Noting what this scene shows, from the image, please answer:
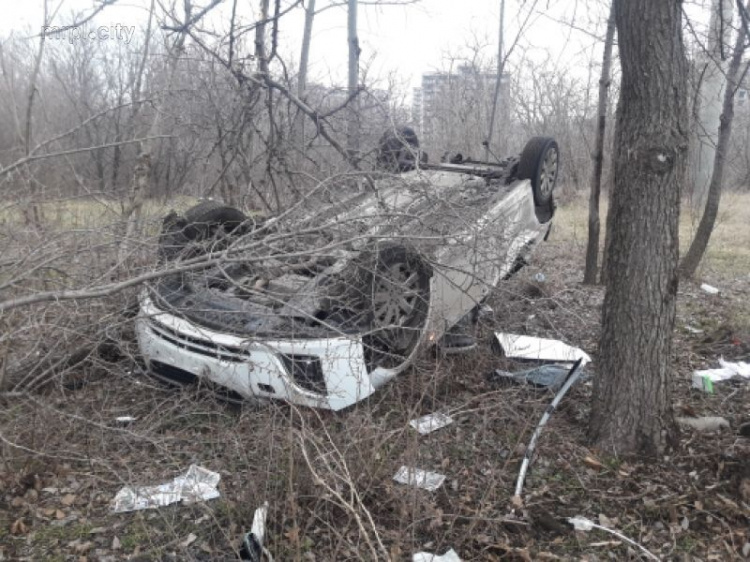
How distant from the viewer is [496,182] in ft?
21.3

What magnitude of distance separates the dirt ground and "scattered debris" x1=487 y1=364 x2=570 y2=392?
0.28ft

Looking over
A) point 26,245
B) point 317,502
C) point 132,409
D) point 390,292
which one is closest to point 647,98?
point 390,292

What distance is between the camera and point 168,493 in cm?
326

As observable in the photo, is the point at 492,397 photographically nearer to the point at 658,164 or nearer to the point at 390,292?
the point at 390,292

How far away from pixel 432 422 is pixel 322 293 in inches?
43.6

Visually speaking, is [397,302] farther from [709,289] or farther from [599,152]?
[709,289]

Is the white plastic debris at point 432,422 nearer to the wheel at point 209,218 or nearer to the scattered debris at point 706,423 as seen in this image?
the scattered debris at point 706,423

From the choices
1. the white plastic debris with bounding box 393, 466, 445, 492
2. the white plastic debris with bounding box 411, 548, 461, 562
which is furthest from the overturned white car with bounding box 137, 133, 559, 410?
the white plastic debris with bounding box 411, 548, 461, 562

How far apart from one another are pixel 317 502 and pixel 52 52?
1505cm

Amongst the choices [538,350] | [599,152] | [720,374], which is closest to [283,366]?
[538,350]

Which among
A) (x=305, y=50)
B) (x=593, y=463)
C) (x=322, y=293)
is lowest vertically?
(x=593, y=463)

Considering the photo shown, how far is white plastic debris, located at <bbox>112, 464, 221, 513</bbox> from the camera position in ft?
10.6

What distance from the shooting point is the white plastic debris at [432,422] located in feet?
13.0

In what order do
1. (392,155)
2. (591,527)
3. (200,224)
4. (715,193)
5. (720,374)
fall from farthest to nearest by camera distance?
(715,193), (392,155), (200,224), (720,374), (591,527)
